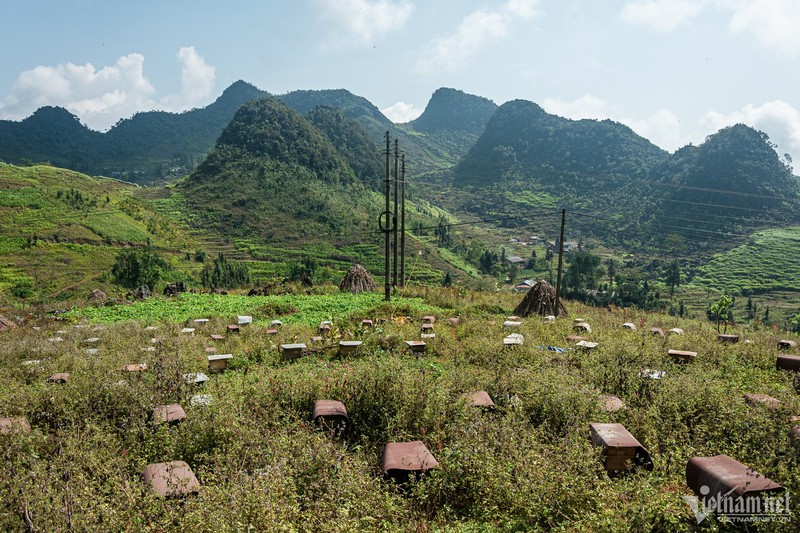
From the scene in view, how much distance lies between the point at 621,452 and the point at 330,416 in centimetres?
312

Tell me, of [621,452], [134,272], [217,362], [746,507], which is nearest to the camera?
[746,507]

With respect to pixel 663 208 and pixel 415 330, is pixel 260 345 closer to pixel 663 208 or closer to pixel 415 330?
pixel 415 330

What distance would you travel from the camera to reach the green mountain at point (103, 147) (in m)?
144

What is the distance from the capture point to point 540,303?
14133mm

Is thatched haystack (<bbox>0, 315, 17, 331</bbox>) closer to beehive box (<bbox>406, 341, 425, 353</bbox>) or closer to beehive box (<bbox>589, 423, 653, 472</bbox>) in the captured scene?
beehive box (<bbox>406, 341, 425, 353</bbox>)

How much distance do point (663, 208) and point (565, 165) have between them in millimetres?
48239

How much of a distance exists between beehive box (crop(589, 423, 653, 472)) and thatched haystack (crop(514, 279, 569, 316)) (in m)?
9.40

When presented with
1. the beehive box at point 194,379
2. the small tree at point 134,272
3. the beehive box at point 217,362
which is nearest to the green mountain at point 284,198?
the small tree at point 134,272

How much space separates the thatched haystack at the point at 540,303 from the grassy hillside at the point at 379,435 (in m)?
4.93

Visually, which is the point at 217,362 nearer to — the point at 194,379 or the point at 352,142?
the point at 194,379

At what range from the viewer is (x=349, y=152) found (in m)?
107

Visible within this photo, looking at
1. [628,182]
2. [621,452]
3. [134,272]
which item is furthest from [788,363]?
[628,182]

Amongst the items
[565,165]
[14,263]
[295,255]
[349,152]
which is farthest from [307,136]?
[565,165]

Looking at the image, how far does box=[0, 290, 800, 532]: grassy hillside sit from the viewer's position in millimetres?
3596
